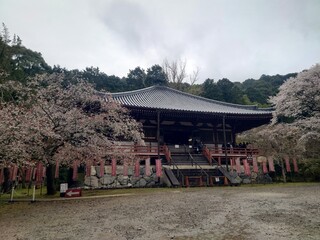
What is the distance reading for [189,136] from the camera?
2425cm

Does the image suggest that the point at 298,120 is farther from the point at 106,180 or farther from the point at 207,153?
the point at 106,180

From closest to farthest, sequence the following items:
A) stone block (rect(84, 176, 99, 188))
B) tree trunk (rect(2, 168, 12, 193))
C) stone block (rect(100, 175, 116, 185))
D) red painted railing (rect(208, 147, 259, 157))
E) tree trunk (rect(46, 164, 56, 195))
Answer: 1. tree trunk (rect(46, 164, 56, 195))
2. stone block (rect(84, 176, 99, 188))
3. stone block (rect(100, 175, 116, 185))
4. tree trunk (rect(2, 168, 12, 193))
5. red painted railing (rect(208, 147, 259, 157))

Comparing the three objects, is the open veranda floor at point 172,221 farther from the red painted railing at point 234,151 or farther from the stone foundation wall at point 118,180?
the red painted railing at point 234,151

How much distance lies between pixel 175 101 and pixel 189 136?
4016 millimetres

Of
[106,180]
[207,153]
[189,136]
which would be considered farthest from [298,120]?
[106,180]

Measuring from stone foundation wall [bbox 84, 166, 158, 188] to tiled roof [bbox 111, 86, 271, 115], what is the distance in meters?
6.80

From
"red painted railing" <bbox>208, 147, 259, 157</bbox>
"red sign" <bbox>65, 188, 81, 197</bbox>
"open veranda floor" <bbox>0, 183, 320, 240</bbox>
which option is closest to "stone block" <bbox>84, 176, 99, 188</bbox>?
"red sign" <bbox>65, 188, 81, 197</bbox>

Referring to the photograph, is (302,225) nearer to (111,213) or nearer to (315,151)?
(111,213)

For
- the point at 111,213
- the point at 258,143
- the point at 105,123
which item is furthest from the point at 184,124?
the point at 111,213

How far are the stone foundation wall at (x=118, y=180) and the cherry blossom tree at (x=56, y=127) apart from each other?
116 inches

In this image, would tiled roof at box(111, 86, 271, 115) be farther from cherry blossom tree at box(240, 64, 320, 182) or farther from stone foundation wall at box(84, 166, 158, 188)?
stone foundation wall at box(84, 166, 158, 188)

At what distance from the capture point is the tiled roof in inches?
907

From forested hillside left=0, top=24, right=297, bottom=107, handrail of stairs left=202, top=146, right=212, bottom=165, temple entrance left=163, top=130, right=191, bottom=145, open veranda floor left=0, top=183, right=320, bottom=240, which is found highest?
forested hillside left=0, top=24, right=297, bottom=107

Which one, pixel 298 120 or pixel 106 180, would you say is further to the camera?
pixel 298 120
